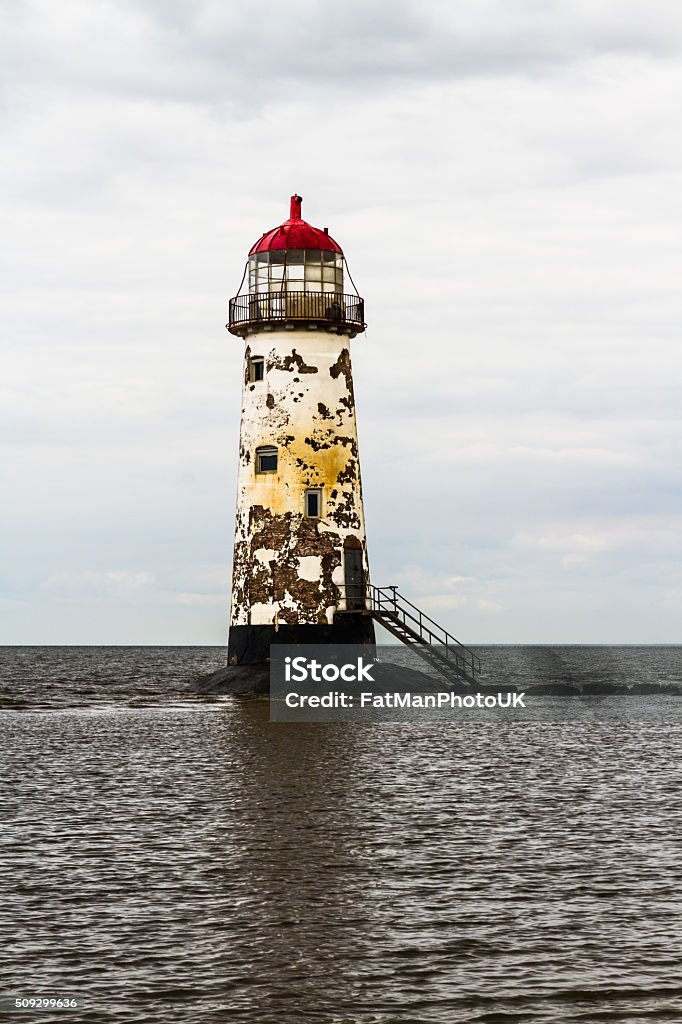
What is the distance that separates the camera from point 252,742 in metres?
31.8

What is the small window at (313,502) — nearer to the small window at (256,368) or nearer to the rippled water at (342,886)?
the small window at (256,368)

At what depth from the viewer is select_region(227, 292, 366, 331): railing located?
147ft

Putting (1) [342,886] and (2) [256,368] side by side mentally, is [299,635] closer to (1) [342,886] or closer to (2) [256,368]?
(2) [256,368]

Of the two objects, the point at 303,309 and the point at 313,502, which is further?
the point at 303,309

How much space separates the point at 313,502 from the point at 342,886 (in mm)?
29175

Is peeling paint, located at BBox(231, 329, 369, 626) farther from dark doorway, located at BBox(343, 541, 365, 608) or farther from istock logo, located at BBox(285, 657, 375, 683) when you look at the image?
istock logo, located at BBox(285, 657, 375, 683)

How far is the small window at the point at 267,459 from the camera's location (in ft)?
147

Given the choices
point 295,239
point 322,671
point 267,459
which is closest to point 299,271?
point 295,239

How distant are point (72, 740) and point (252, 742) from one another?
616 centimetres

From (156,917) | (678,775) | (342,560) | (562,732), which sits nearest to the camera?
(156,917)

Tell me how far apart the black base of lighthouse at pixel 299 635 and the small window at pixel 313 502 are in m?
3.63

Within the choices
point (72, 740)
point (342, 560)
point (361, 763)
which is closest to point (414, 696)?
point (342, 560)

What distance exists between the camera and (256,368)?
150ft

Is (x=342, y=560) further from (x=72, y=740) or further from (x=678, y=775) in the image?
(x=678, y=775)
